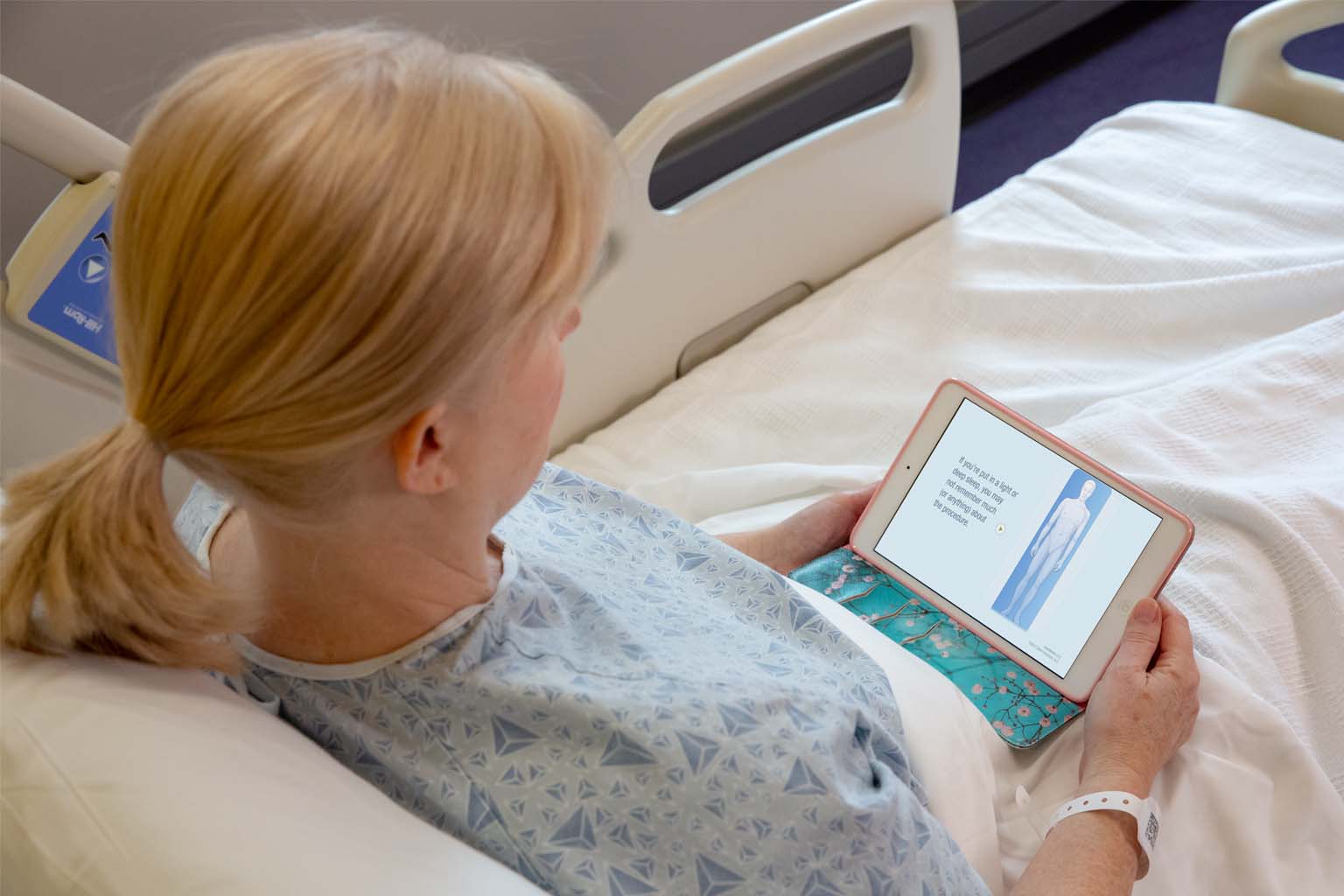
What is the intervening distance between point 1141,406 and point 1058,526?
0.27 m

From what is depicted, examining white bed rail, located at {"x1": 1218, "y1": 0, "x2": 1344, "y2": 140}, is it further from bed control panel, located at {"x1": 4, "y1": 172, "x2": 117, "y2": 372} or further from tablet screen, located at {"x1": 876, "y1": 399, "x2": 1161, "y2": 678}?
bed control panel, located at {"x1": 4, "y1": 172, "x2": 117, "y2": 372}

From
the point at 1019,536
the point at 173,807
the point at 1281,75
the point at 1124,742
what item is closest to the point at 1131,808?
the point at 1124,742

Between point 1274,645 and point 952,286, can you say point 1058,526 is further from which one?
point 952,286

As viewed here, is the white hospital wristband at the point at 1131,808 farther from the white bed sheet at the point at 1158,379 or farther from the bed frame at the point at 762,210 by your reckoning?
the bed frame at the point at 762,210

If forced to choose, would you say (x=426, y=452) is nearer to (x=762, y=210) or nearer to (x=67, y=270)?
(x=67, y=270)

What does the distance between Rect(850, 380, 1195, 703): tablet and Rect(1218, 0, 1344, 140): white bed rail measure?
964 mm

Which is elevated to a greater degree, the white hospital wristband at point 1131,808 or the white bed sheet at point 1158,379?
the white bed sheet at point 1158,379

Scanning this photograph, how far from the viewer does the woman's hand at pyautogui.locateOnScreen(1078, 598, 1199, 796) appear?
1043 millimetres

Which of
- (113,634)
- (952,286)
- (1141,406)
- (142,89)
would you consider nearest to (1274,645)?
(1141,406)

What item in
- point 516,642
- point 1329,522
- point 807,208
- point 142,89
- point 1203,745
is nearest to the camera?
point 516,642

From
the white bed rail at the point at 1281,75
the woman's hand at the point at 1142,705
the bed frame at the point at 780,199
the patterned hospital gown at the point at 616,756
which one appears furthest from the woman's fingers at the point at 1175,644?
the white bed rail at the point at 1281,75

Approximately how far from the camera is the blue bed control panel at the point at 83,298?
1143 millimetres

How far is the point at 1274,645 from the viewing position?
1199 mm

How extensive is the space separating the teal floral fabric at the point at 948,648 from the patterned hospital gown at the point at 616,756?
0.23 meters
